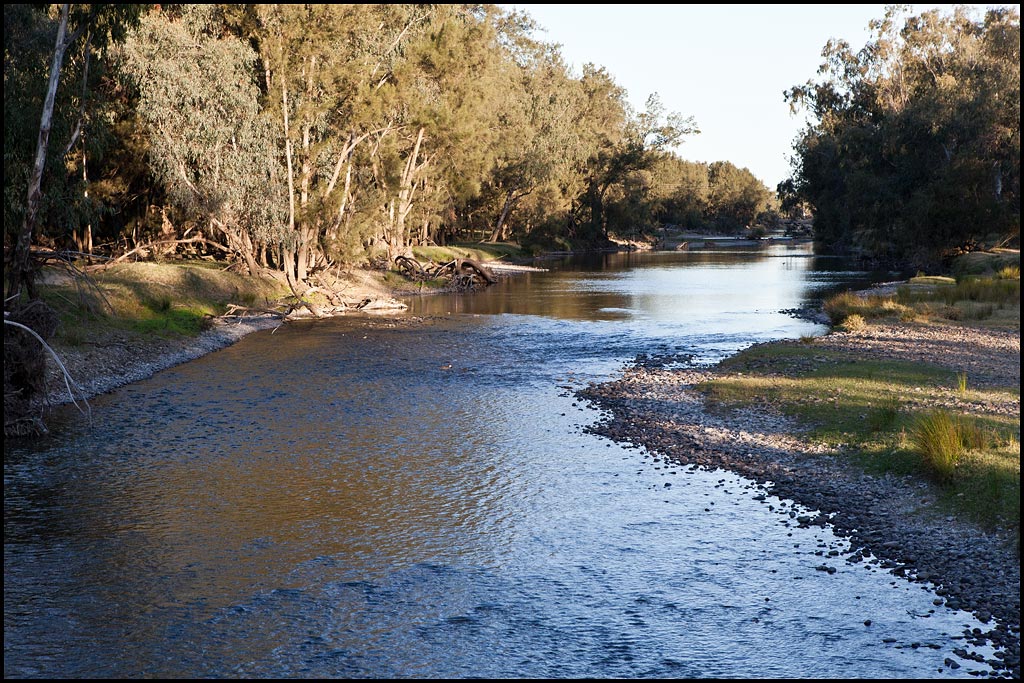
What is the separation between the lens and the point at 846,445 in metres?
19.0

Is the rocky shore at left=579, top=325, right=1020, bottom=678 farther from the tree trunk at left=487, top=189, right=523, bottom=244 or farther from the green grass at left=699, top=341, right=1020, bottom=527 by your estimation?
the tree trunk at left=487, top=189, right=523, bottom=244

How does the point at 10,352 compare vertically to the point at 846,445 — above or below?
above

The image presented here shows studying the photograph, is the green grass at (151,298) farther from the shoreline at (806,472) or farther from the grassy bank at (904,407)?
the grassy bank at (904,407)

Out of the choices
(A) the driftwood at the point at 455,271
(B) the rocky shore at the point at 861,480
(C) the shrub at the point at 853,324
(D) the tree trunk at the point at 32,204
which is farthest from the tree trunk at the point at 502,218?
(D) the tree trunk at the point at 32,204

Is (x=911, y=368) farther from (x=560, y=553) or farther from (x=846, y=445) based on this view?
(x=560, y=553)

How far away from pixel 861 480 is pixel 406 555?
869 centimetres

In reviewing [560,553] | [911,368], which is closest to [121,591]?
[560,553]

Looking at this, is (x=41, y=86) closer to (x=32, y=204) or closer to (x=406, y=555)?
(x=32, y=204)

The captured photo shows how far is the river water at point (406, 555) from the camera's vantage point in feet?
36.3

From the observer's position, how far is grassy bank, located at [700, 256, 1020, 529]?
15.5 meters

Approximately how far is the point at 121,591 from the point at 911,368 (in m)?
21.6

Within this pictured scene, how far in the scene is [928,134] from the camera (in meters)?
73.7

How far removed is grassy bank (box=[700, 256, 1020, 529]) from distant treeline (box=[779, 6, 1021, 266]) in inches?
1391

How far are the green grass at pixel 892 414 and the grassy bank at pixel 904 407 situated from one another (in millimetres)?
24
